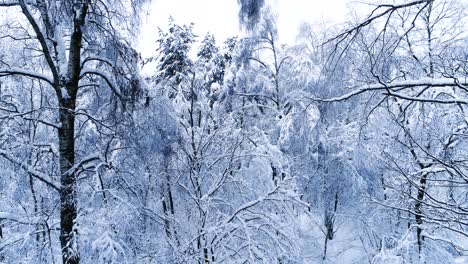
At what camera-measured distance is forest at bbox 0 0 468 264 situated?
172 inches

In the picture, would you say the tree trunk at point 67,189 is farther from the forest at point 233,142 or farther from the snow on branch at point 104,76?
the snow on branch at point 104,76

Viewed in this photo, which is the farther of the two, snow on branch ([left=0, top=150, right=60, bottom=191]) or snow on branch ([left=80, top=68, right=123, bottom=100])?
snow on branch ([left=80, top=68, right=123, bottom=100])

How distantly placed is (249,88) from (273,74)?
104 centimetres

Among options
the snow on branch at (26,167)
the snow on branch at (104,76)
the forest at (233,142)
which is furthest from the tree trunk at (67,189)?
the snow on branch at (104,76)

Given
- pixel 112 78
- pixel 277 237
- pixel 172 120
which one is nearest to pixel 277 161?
pixel 277 237

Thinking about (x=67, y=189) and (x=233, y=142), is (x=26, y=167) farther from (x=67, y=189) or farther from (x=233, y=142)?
(x=233, y=142)

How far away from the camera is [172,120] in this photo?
7234 millimetres

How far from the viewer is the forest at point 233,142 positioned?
4371 mm

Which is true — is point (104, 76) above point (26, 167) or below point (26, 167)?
above

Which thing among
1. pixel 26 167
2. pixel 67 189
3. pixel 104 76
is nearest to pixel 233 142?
pixel 104 76

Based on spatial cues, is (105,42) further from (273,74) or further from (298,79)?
(298,79)

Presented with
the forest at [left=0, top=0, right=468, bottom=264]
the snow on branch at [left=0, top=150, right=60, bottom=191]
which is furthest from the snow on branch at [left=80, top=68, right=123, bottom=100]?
the snow on branch at [left=0, top=150, right=60, bottom=191]

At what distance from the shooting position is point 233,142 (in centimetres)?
865

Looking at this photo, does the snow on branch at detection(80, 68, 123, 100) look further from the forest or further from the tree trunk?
the tree trunk
